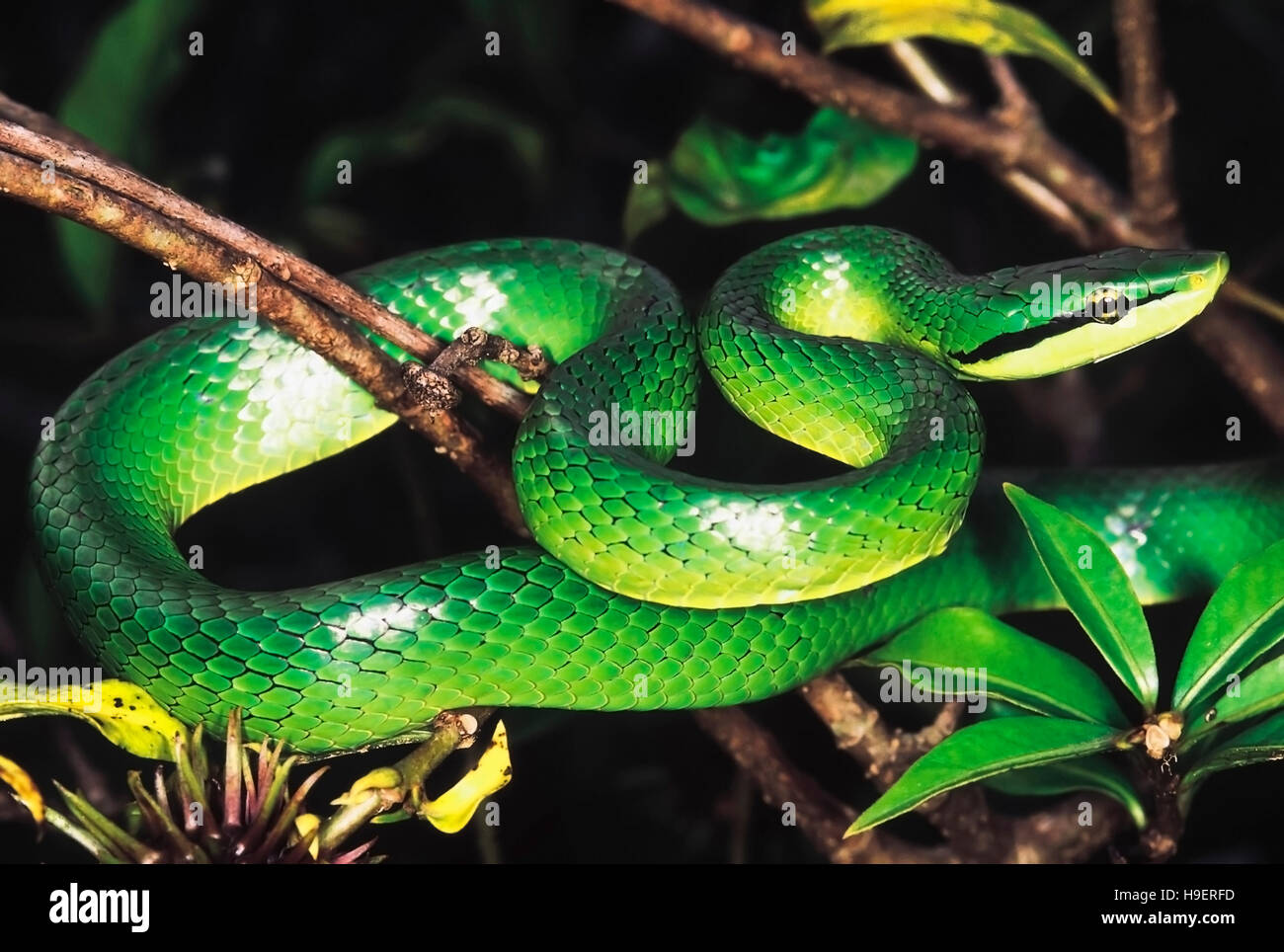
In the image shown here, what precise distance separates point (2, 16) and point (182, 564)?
2042 millimetres

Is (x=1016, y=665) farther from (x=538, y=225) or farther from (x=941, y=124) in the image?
(x=538, y=225)

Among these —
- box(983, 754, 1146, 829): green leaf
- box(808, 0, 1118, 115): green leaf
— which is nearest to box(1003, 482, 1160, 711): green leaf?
box(983, 754, 1146, 829): green leaf

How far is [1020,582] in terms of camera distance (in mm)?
2531


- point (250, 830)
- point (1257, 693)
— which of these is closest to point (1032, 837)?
point (1257, 693)

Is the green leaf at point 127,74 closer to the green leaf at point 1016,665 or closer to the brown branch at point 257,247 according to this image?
the brown branch at point 257,247

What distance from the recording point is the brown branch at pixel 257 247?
1561mm

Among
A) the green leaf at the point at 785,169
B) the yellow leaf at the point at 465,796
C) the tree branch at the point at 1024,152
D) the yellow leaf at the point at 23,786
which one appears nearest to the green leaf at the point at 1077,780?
the yellow leaf at the point at 465,796

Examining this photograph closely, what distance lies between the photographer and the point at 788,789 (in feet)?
7.43

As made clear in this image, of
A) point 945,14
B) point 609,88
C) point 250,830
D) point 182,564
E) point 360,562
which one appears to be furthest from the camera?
point 609,88

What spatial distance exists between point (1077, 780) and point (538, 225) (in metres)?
2.11

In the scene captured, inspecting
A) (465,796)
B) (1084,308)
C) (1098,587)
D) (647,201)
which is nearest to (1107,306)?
(1084,308)

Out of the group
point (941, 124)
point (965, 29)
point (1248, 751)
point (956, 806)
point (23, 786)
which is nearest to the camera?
point (23, 786)
